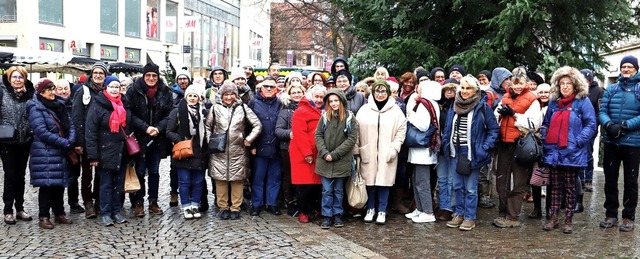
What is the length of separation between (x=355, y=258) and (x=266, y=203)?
2.40 meters

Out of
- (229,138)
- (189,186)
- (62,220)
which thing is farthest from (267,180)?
(62,220)

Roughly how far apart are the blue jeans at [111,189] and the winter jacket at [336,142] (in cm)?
253

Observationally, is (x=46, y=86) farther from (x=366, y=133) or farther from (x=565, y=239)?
(x=565, y=239)

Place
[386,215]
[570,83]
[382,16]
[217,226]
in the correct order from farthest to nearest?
[382,16] < [386,215] < [217,226] < [570,83]

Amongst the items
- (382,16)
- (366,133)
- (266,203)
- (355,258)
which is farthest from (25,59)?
(355,258)

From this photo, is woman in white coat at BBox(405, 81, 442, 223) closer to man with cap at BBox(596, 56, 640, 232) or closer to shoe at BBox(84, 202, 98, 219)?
man with cap at BBox(596, 56, 640, 232)

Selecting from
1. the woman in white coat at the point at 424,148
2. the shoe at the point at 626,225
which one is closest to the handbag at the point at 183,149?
the woman in white coat at the point at 424,148

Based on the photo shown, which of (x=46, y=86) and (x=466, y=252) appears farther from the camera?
(x=46, y=86)

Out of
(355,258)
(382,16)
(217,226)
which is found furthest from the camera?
(382,16)

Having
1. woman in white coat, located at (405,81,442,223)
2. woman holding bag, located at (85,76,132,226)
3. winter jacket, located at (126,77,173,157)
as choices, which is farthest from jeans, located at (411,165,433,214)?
woman holding bag, located at (85,76,132,226)

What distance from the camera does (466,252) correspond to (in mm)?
6559

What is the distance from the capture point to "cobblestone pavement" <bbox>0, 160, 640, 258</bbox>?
6.47m

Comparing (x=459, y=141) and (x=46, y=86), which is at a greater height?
(x=46, y=86)

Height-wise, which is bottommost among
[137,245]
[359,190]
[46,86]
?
[137,245]
